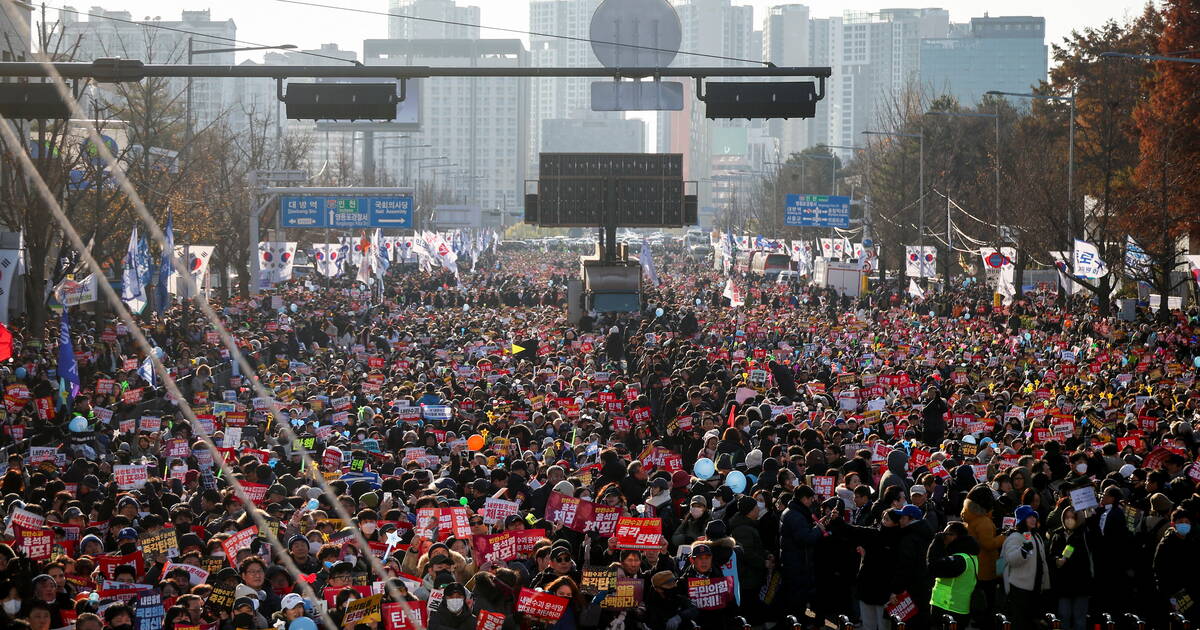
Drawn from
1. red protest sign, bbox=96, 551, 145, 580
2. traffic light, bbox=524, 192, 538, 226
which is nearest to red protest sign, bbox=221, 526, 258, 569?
A: red protest sign, bbox=96, 551, 145, 580

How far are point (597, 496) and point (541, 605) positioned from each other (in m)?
3.39

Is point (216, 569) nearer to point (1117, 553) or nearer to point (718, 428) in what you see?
point (1117, 553)

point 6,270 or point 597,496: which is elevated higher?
point 6,270

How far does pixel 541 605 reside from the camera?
9.92 meters

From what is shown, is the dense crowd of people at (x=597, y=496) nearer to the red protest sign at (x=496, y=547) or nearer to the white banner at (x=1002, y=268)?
the red protest sign at (x=496, y=547)

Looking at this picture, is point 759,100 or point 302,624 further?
point 759,100

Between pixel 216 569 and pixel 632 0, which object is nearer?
pixel 216 569

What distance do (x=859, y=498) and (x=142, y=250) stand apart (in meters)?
22.8

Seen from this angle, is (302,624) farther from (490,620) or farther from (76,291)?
(76,291)

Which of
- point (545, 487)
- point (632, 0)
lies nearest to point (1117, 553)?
point (545, 487)

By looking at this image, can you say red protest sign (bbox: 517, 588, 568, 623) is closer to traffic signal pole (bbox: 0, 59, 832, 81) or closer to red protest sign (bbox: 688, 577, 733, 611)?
red protest sign (bbox: 688, 577, 733, 611)

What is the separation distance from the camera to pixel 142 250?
32156 mm

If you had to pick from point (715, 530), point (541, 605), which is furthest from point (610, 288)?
point (541, 605)

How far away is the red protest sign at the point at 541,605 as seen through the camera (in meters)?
9.90
